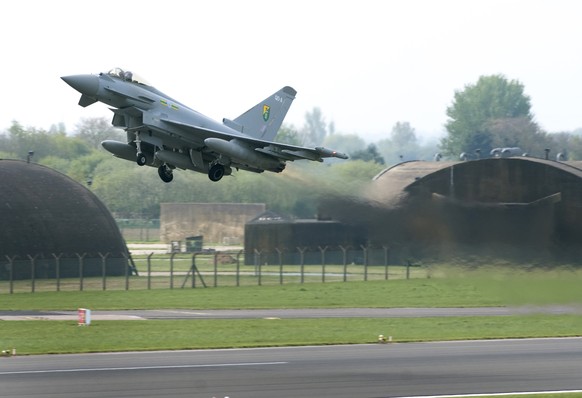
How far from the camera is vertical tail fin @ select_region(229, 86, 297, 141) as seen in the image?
46000 mm

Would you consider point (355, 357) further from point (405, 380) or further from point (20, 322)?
point (20, 322)

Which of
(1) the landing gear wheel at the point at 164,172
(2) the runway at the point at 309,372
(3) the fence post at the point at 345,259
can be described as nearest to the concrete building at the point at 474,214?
(2) the runway at the point at 309,372

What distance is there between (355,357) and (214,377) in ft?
22.9

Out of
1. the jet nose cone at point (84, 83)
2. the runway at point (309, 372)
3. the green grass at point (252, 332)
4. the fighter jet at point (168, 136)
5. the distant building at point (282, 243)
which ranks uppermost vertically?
the jet nose cone at point (84, 83)

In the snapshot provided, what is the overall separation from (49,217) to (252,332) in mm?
36627

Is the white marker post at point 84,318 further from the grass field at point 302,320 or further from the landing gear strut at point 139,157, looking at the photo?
the landing gear strut at point 139,157

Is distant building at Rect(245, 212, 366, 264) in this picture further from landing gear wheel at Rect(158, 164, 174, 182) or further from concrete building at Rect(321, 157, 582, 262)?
concrete building at Rect(321, 157, 582, 262)

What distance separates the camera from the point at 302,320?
5181 cm

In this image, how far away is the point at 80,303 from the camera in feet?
198

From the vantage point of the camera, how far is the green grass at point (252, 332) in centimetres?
4328

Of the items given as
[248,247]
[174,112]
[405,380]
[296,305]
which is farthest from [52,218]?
[405,380]

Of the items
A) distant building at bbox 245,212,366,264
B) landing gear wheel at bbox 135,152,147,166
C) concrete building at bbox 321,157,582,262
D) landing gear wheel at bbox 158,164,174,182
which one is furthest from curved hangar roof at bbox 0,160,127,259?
concrete building at bbox 321,157,582,262

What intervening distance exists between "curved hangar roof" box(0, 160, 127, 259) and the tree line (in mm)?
5255

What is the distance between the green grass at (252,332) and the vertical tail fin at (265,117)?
9126 millimetres
